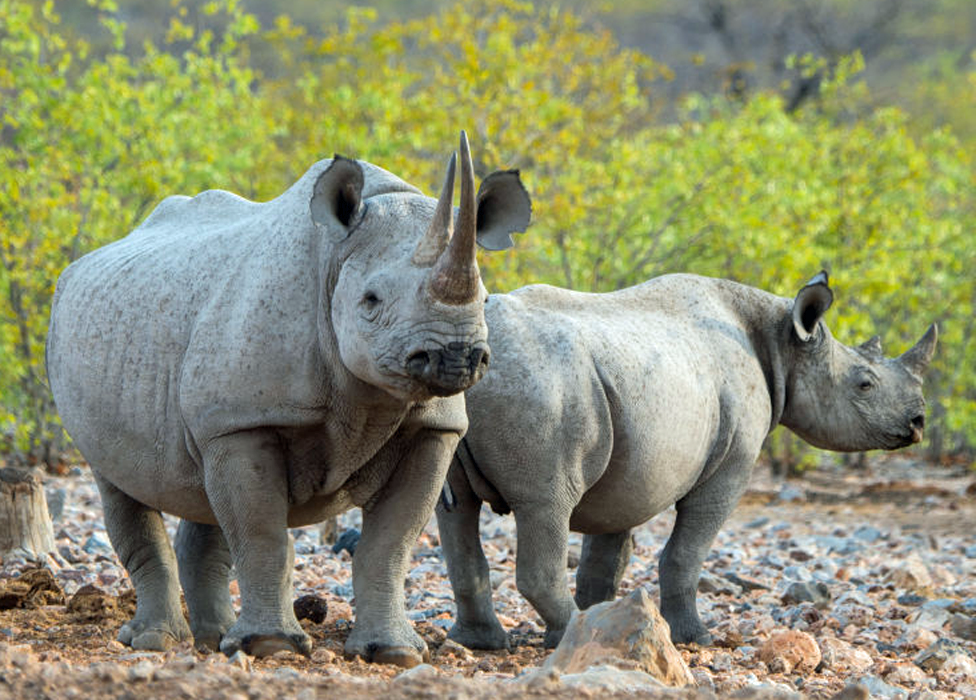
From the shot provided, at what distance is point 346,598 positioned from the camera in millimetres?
8305

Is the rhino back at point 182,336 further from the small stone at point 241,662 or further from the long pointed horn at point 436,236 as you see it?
the small stone at point 241,662

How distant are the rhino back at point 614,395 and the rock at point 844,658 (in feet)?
3.41

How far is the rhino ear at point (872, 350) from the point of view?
8609 millimetres

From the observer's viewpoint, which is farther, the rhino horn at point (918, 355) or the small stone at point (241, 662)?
the rhino horn at point (918, 355)

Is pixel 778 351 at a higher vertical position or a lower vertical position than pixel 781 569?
higher

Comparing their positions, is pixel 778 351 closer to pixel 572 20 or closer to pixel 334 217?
pixel 334 217

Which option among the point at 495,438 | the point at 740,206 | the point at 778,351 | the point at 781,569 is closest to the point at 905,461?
the point at 740,206

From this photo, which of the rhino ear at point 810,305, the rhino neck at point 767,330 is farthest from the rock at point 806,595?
the rhino ear at point 810,305

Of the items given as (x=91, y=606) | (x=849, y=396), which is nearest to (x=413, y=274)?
(x=91, y=606)

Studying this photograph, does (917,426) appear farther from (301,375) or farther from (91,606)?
(91,606)

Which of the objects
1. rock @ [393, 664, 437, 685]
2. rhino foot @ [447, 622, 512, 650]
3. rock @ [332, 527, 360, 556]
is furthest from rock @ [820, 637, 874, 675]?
rock @ [332, 527, 360, 556]

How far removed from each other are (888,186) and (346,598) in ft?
41.1

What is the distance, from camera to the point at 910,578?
9.93 metres

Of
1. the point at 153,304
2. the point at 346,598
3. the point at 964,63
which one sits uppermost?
the point at 964,63
